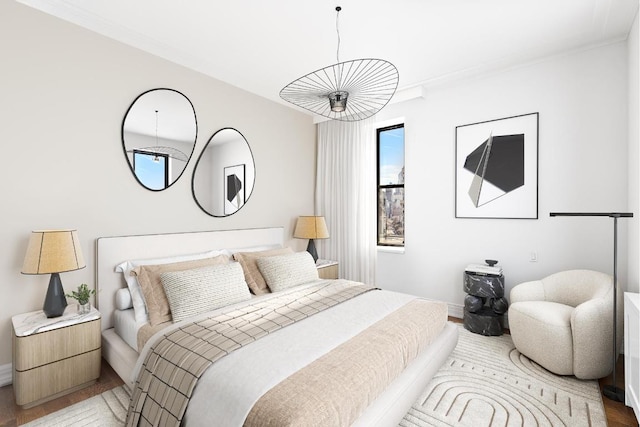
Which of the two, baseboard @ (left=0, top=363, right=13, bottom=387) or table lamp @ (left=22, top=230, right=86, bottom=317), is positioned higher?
table lamp @ (left=22, top=230, right=86, bottom=317)

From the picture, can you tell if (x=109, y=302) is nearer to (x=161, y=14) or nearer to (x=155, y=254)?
(x=155, y=254)

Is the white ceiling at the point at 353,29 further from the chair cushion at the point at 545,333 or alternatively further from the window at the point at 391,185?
the chair cushion at the point at 545,333

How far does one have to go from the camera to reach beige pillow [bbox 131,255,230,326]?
2281 millimetres

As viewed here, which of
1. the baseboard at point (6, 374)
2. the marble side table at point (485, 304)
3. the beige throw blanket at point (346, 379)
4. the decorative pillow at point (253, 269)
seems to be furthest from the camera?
the marble side table at point (485, 304)

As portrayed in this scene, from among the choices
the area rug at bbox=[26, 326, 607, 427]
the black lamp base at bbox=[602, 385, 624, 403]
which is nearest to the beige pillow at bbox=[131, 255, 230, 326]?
the area rug at bbox=[26, 326, 607, 427]

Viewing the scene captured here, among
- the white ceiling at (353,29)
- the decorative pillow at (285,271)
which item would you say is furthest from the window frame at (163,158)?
the decorative pillow at (285,271)

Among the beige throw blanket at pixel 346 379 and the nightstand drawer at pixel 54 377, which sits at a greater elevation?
the beige throw blanket at pixel 346 379

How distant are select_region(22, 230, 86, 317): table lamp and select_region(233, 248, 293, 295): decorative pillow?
130 cm

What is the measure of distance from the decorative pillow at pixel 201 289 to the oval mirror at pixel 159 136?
106 cm

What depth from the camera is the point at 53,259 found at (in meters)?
2.11

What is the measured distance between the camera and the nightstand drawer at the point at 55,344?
1.95 m

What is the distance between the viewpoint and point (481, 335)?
316 centimetres

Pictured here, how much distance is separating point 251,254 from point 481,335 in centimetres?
248

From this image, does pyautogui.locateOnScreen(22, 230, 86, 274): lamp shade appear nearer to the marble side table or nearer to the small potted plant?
the small potted plant
